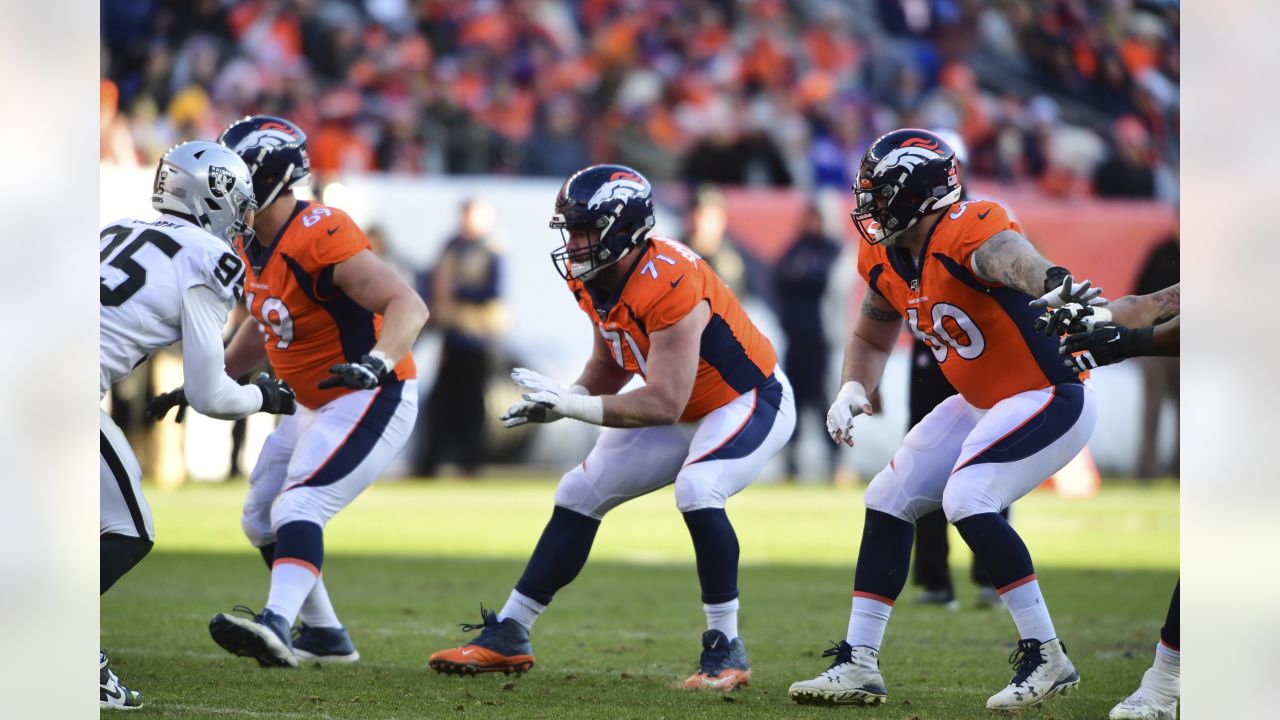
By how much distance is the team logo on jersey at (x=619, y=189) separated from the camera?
5.20 metres

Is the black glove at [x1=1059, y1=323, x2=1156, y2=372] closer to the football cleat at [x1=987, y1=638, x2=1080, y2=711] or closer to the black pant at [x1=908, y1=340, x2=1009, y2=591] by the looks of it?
the football cleat at [x1=987, y1=638, x2=1080, y2=711]

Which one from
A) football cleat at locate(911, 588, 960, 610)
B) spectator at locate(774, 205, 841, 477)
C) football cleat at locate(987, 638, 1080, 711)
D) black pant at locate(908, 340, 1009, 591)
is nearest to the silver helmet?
football cleat at locate(987, 638, 1080, 711)

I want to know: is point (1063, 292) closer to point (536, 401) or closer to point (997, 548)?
point (997, 548)

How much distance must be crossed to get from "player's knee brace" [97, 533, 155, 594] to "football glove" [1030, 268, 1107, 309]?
2.69m

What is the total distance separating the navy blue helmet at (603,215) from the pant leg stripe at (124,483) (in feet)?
5.12

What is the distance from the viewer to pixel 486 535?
1030cm

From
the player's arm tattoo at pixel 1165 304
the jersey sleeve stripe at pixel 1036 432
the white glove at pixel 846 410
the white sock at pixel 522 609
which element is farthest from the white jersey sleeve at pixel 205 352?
the player's arm tattoo at pixel 1165 304

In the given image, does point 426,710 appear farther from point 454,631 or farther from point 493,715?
point 454,631

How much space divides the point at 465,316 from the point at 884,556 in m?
9.03

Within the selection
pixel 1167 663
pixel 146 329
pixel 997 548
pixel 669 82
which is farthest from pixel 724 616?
pixel 669 82

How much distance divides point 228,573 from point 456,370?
5412 mm

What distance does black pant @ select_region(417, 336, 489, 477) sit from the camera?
13.5 m

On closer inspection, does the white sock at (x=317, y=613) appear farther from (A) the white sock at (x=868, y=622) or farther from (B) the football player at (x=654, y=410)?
(A) the white sock at (x=868, y=622)
